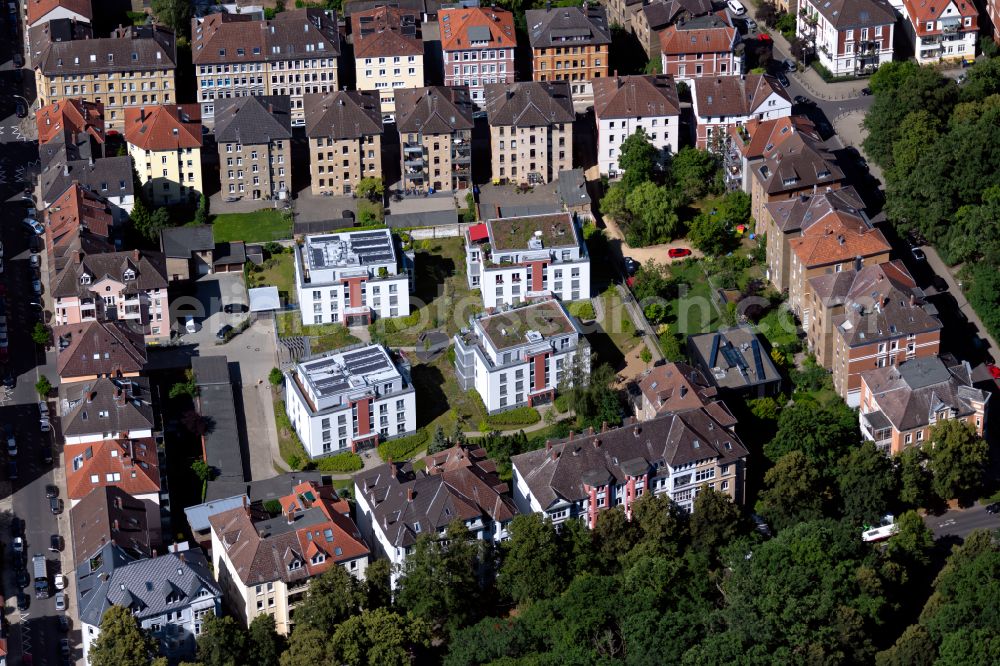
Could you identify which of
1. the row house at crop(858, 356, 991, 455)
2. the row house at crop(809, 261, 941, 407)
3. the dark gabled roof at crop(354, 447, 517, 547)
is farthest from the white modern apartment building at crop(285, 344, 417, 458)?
the row house at crop(858, 356, 991, 455)

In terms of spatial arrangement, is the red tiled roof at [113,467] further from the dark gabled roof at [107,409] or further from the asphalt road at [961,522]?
the asphalt road at [961,522]

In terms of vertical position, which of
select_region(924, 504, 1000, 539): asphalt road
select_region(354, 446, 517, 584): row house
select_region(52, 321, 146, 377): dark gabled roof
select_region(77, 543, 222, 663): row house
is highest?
select_region(52, 321, 146, 377): dark gabled roof

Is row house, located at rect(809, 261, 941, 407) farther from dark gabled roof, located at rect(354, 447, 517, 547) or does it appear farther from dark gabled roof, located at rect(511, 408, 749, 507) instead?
dark gabled roof, located at rect(354, 447, 517, 547)

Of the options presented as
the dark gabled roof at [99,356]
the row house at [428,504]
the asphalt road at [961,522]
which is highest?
the dark gabled roof at [99,356]

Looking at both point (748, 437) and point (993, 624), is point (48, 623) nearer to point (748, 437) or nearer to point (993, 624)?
point (748, 437)

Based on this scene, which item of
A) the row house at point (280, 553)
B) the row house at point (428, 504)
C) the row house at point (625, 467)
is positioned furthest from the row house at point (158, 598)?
the row house at point (625, 467)

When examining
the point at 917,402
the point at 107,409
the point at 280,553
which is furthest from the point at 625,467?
the point at 107,409
